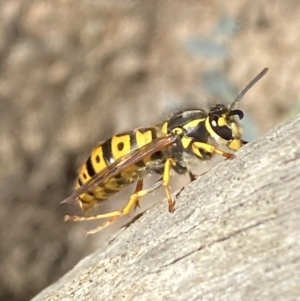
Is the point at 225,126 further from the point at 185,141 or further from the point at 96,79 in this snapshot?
the point at 96,79

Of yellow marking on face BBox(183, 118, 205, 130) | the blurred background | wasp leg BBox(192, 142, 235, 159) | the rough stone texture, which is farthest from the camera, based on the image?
the blurred background

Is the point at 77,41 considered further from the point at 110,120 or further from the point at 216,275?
the point at 216,275

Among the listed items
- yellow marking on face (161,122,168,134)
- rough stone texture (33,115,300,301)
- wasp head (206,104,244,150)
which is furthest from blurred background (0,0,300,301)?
rough stone texture (33,115,300,301)

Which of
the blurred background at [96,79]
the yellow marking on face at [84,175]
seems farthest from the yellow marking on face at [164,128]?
the blurred background at [96,79]

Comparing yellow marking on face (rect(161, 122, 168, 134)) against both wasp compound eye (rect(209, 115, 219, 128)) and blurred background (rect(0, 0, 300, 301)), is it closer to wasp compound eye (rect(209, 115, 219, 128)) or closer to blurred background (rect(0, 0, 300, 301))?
wasp compound eye (rect(209, 115, 219, 128))

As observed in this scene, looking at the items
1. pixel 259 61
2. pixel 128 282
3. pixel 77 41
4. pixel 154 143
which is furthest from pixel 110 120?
pixel 128 282

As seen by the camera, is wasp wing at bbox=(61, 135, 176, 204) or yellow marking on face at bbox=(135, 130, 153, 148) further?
yellow marking on face at bbox=(135, 130, 153, 148)

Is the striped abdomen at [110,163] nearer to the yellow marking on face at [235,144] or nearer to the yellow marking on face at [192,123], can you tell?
the yellow marking on face at [192,123]

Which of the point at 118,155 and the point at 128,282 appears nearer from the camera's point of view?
the point at 128,282
